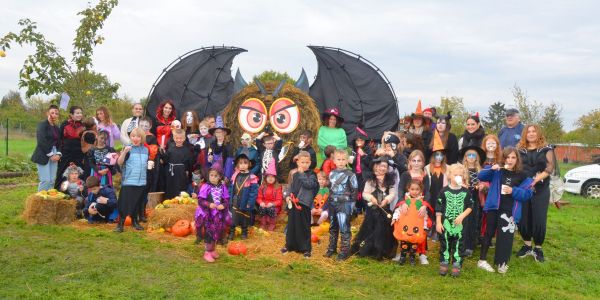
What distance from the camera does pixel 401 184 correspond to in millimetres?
6340

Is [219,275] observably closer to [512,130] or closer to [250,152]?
[250,152]

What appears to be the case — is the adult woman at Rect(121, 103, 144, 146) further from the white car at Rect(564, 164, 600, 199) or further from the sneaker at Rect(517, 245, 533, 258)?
the white car at Rect(564, 164, 600, 199)

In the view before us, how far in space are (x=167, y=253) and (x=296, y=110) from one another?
459 centimetres

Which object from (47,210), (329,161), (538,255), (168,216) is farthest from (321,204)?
(47,210)

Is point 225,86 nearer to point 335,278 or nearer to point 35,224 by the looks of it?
point 35,224

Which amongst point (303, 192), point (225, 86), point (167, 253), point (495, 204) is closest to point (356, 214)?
point (303, 192)

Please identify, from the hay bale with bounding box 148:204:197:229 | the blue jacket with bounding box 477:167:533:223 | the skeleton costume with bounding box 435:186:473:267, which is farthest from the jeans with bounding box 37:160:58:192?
the blue jacket with bounding box 477:167:533:223

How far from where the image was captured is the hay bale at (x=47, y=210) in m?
7.67

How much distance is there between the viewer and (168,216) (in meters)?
7.69

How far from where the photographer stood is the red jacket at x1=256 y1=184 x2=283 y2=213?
780 cm

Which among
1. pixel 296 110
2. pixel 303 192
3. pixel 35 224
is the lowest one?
pixel 35 224

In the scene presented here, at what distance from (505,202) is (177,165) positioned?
5.01m

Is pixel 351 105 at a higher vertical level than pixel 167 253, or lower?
higher

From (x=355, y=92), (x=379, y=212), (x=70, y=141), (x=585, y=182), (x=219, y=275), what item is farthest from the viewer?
(x=585, y=182)
